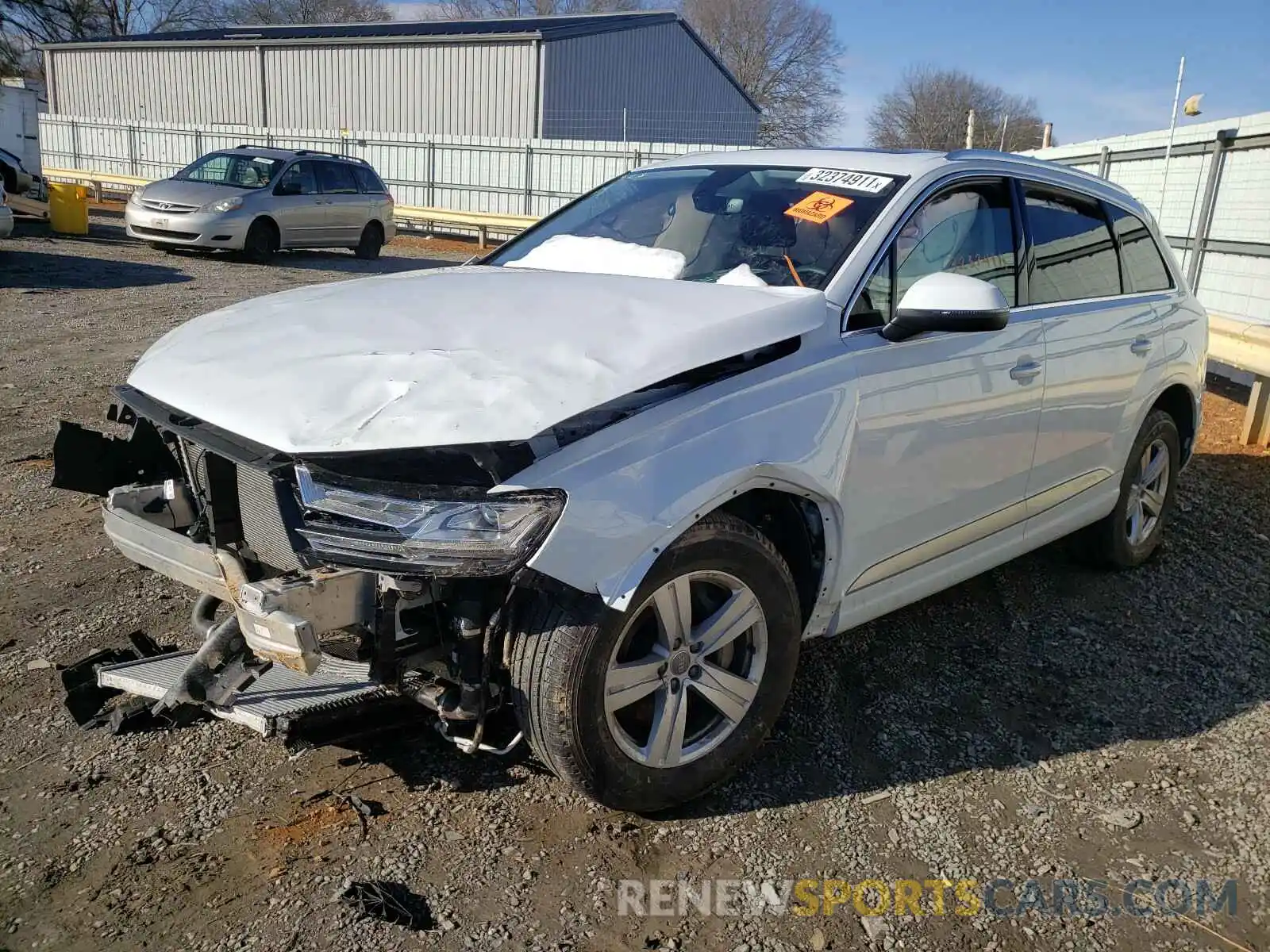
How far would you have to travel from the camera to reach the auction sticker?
366cm

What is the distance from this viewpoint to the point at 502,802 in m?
3.02

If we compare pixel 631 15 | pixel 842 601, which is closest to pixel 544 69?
pixel 631 15

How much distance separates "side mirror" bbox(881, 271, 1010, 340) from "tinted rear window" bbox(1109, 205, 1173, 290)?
1915 mm

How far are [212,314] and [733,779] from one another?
232 cm

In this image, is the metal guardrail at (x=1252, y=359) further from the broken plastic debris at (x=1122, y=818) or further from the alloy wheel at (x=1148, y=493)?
the broken plastic debris at (x=1122, y=818)

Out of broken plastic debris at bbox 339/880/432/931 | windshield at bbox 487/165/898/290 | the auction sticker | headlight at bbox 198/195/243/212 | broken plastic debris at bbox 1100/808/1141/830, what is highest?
the auction sticker

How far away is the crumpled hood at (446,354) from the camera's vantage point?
2514mm

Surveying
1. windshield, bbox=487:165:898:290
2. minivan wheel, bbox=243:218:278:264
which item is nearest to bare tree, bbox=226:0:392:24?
minivan wheel, bbox=243:218:278:264

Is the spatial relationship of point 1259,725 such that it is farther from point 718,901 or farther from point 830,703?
point 718,901

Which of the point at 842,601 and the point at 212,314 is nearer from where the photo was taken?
the point at 842,601

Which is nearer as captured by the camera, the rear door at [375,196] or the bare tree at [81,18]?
the rear door at [375,196]

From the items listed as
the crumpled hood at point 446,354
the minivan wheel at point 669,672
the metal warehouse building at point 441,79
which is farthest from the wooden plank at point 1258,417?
the metal warehouse building at point 441,79

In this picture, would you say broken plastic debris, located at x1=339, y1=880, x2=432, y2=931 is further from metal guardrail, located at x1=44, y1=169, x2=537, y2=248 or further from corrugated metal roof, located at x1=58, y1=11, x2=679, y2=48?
corrugated metal roof, located at x1=58, y1=11, x2=679, y2=48

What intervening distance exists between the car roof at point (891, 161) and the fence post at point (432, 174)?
2263 cm
